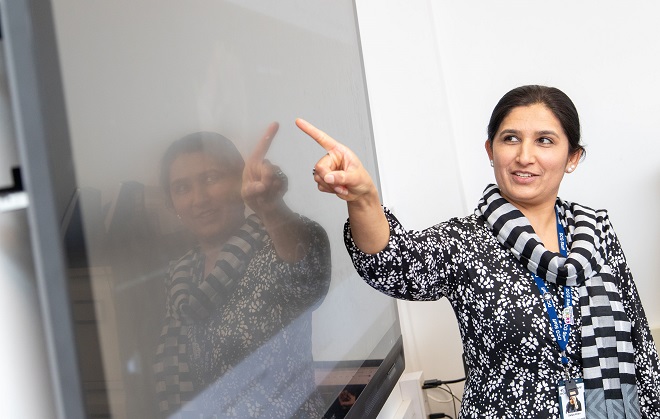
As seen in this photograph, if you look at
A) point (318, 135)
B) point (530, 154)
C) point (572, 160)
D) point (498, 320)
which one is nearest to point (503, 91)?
point (572, 160)

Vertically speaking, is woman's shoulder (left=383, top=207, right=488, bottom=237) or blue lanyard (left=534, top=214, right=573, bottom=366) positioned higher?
woman's shoulder (left=383, top=207, right=488, bottom=237)

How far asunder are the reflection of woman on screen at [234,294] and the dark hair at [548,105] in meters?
0.70

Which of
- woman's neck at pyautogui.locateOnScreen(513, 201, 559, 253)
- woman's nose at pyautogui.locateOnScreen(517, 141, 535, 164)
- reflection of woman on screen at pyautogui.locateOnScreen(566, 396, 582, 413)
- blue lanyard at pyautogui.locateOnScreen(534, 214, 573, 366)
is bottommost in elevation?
reflection of woman on screen at pyautogui.locateOnScreen(566, 396, 582, 413)

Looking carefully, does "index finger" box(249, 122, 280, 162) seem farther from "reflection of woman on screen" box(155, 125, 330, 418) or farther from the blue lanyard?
the blue lanyard

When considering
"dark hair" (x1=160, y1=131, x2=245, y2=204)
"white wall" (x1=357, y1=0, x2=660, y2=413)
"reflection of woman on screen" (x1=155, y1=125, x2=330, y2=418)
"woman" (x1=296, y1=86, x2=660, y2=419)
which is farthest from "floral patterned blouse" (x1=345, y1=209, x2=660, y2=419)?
"white wall" (x1=357, y1=0, x2=660, y2=413)

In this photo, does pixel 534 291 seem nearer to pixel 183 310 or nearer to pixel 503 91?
pixel 183 310

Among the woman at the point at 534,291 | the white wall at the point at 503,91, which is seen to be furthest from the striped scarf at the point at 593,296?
the white wall at the point at 503,91

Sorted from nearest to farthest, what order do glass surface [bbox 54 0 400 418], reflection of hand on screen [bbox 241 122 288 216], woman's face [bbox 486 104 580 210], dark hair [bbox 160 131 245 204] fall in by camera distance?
glass surface [bbox 54 0 400 418]
dark hair [bbox 160 131 245 204]
reflection of hand on screen [bbox 241 122 288 216]
woman's face [bbox 486 104 580 210]

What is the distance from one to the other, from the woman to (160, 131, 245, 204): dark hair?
56 cm

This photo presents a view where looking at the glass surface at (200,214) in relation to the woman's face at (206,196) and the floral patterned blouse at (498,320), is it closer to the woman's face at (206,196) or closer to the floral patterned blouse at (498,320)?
the woman's face at (206,196)

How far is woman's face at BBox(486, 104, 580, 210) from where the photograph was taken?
1689 millimetres

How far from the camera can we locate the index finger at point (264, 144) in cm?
107

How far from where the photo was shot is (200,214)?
874 millimetres

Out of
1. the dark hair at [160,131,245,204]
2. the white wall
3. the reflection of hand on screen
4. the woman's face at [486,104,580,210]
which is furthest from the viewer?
the white wall
